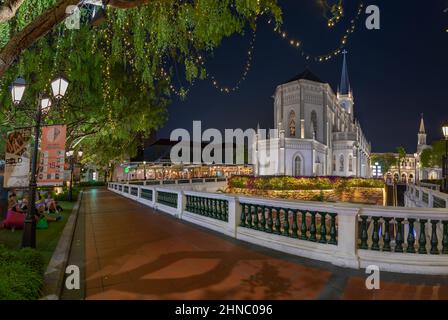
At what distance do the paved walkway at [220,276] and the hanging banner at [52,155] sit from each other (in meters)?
3.23

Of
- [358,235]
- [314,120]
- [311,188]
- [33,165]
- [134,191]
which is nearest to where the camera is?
[358,235]

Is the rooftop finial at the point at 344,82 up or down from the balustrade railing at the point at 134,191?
up

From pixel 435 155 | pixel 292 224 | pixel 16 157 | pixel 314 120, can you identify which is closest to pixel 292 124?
pixel 314 120

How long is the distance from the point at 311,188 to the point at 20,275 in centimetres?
3145

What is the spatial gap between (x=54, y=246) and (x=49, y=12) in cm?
569

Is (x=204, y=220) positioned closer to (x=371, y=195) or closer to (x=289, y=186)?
(x=289, y=186)

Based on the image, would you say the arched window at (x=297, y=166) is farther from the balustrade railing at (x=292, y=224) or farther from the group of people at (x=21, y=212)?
the balustrade railing at (x=292, y=224)

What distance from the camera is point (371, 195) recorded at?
40.3 metres

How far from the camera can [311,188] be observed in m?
33.6

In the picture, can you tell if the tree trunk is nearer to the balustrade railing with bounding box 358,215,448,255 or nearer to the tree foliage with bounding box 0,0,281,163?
the tree foliage with bounding box 0,0,281,163

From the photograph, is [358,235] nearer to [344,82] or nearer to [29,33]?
[29,33]

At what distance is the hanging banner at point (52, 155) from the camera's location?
29.5 feet

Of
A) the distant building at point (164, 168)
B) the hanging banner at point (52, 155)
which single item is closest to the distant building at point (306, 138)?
the distant building at point (164, 168)

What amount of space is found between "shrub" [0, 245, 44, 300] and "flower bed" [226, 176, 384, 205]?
21.6 metres
